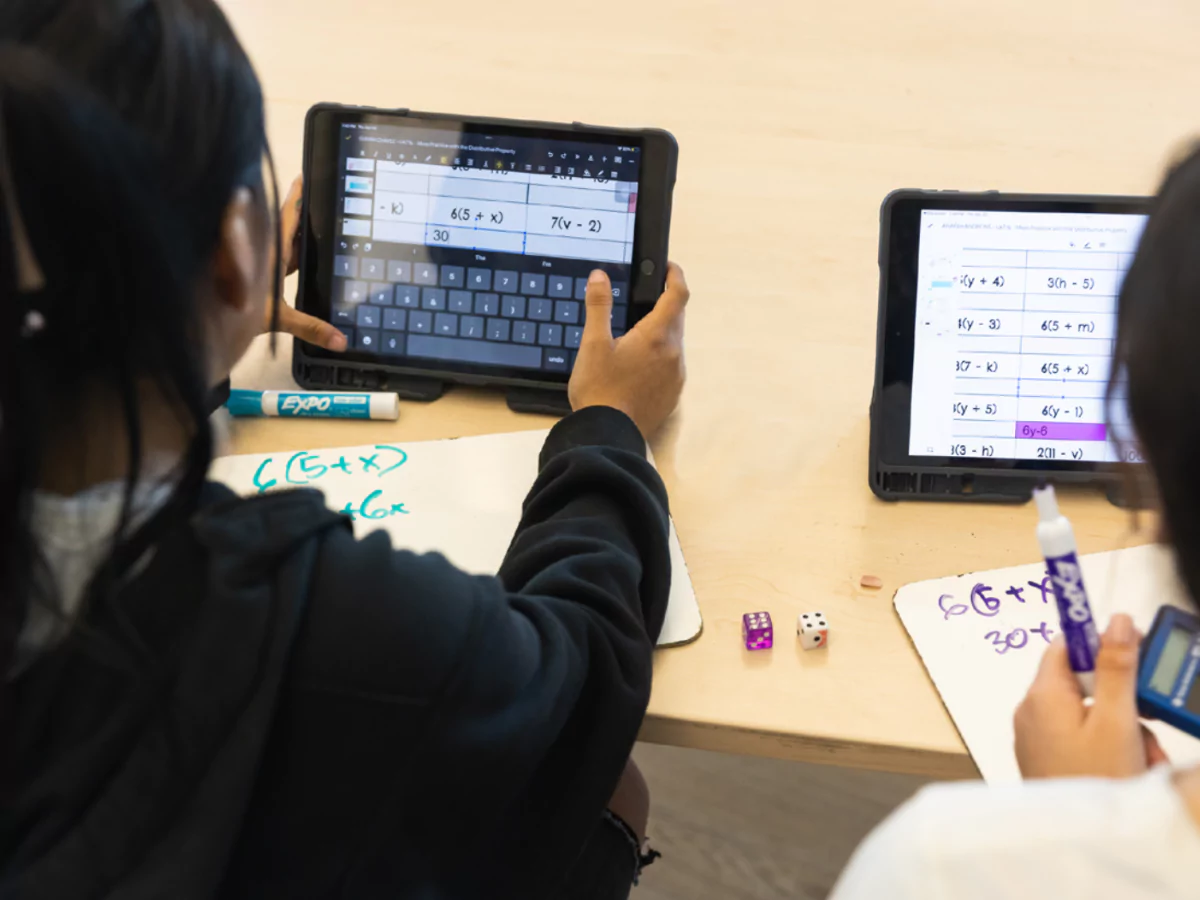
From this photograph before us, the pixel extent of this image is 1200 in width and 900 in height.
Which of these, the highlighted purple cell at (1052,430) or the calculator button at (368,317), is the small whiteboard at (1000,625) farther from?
the calculator button at (368,317)

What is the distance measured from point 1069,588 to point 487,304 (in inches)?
17.4

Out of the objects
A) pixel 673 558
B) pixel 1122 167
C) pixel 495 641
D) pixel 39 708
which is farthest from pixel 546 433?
pixel 1122 167

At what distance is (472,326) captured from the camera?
749 mm

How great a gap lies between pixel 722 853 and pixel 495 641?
821 mm

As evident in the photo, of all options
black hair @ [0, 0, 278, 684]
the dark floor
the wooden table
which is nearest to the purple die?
the wooden table

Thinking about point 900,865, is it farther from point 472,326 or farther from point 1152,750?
point 472,326

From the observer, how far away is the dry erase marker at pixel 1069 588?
477 millimetres

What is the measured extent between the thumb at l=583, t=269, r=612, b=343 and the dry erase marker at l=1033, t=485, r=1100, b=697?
32 centimetres

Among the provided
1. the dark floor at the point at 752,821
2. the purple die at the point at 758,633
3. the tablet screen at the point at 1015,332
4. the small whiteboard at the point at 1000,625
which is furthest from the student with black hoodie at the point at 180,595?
the dark floor at the point at 752,821

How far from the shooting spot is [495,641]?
481 mm

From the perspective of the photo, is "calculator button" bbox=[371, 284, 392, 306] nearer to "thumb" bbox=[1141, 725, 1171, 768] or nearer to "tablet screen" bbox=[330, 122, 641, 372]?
"tablet screen" bbox=[330, 122, 641, 372]

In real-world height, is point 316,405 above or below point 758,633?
above

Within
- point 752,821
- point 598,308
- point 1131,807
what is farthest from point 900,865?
point 752,821

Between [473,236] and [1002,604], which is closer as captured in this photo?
[1002,604]
